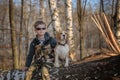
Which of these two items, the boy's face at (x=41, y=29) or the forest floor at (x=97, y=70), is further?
the boy's face at (x=41, y=29)

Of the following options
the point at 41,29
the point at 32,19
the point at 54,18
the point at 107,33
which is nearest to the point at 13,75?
the point at 41,29

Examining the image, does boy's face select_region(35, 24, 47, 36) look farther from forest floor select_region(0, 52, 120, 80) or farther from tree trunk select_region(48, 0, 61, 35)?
tree trunk select_region(48, 0, 61, 35)

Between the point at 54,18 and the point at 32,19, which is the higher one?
the point at 32,19

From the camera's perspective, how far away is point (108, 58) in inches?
168

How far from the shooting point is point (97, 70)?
4172 millimetres

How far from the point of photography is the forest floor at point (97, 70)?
4.08 meters

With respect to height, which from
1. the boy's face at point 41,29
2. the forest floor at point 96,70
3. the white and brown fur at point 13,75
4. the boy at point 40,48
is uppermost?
the boy's face at point 41,29

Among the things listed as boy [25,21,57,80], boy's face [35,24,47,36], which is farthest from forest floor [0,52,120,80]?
boy's face [35,24,47,36]

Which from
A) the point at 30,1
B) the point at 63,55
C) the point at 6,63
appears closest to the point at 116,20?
the point at 63,55

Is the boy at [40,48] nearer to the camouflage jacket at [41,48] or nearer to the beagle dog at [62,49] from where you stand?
the camouflage jacket at [41,48]

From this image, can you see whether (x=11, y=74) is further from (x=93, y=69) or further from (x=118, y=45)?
(x=118, y=45)

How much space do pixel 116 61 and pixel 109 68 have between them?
0.14 metres

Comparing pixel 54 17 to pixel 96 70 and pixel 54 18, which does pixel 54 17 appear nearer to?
Result: pixel 54 18

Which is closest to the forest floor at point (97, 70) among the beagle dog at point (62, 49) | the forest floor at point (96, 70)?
the forest floor at point (96, 70)
